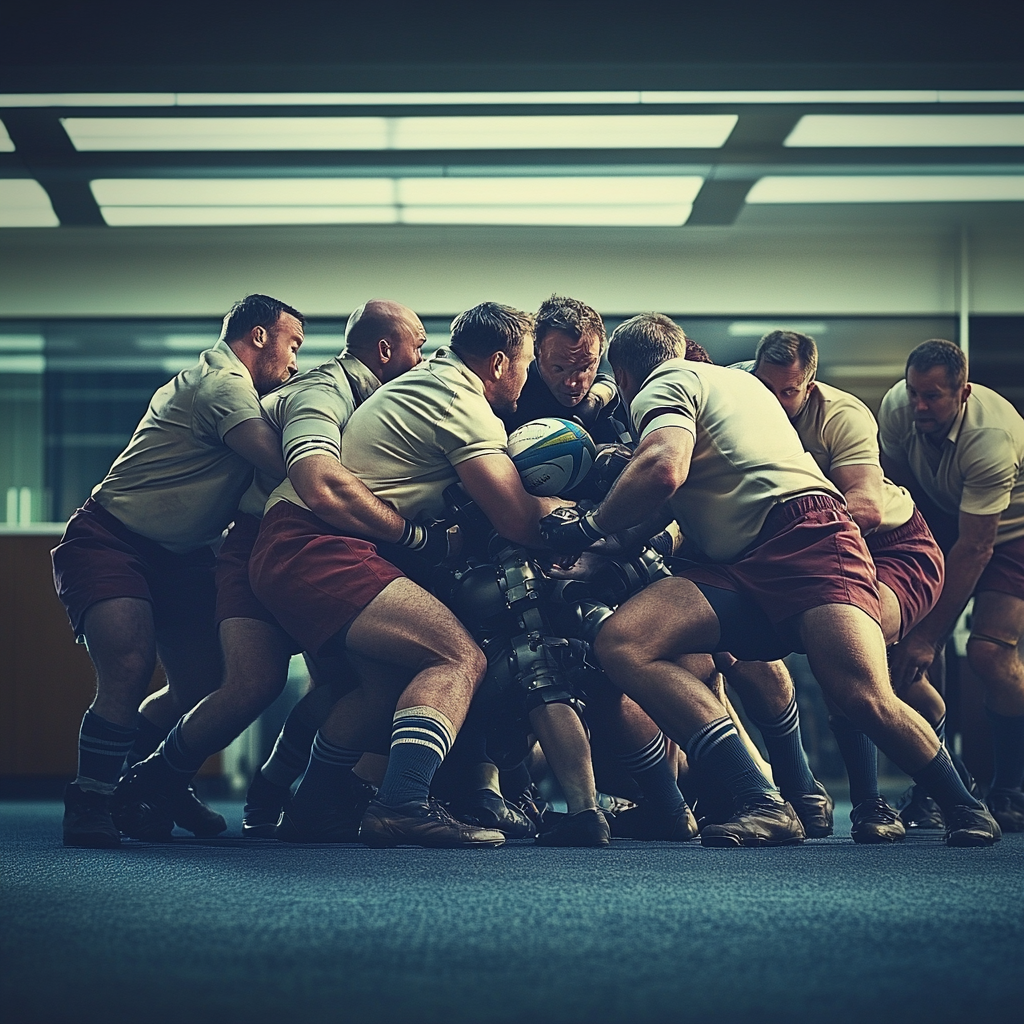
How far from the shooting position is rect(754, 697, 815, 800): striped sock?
3.28 meters

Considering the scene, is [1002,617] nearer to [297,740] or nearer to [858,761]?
[858,761]

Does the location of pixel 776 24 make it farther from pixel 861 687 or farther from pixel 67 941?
pixel 67 941

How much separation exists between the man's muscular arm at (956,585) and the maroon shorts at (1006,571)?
0.14 meters

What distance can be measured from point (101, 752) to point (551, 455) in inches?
51.5

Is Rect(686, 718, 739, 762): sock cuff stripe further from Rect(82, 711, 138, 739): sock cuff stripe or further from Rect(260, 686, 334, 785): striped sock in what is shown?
Rect(82, 711, 138, 739): sock cuff stripe

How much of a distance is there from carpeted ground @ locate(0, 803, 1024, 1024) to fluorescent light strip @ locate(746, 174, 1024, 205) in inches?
166

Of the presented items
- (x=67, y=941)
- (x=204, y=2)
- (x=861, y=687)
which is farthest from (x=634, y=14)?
(x=67, y=941)

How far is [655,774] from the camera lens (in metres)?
3.04

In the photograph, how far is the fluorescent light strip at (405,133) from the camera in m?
5.39

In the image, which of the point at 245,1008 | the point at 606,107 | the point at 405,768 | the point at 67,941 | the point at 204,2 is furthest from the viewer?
the point at 606,107

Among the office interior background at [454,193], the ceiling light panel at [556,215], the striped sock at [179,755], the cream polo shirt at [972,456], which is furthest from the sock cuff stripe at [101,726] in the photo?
the ceiling light panel at [556,215]

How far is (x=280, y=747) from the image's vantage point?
3.38 m

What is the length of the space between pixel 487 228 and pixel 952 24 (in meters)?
2.58

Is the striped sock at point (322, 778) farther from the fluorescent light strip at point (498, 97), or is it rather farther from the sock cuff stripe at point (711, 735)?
Answer: the fluorescent light strip at point (498, 97)
